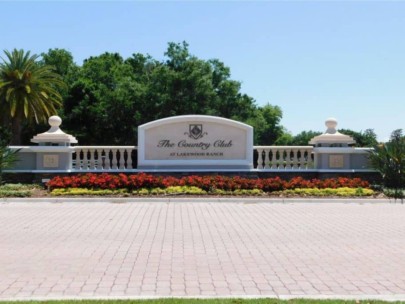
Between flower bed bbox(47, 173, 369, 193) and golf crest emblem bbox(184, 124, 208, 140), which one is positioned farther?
golf crest emblem bbox(184, 124, 208, 140)

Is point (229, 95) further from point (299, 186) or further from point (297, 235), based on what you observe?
point (297, 235)

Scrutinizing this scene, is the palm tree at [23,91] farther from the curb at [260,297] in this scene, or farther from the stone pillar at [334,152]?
the curb at [260,297]

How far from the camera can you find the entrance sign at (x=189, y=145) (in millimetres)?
21078

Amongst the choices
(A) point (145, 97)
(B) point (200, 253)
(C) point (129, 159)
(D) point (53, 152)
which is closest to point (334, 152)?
(C) point (129, 159)

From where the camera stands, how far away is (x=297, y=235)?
10.5 meters

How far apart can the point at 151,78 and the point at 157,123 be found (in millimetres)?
22573

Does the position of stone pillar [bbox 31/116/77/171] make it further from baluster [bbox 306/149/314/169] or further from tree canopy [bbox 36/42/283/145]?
tree canopy [bbox 36/42/283/145]

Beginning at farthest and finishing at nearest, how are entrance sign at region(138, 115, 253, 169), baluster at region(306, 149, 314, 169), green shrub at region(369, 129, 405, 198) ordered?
baluster at region(306, 149, 314, 169) → entrance sign at region(138, 115, 253, 169) → green shrub at region(369, 129, 405, 198)

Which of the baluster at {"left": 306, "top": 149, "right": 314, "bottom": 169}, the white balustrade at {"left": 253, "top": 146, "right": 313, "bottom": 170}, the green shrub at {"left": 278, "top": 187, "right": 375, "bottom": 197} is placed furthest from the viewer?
the baluster at {"left": 306, "top": 149, "right": 314, "bottom": 169}

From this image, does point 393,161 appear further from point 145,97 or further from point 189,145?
point 145,97

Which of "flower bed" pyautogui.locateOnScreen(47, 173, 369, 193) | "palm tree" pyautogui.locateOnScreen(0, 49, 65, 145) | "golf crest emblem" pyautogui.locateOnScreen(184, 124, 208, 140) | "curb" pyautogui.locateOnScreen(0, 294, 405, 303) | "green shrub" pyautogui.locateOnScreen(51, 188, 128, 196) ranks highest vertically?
"palm tree" pyautogui.locateOnScreen(0, 49, 65, 145)

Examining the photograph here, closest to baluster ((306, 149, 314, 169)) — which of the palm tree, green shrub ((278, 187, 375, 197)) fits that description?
green shrub ((278, 187, 375, 197))

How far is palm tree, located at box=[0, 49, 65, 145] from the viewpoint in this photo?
Result: 126 ft

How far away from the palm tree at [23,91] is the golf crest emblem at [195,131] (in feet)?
65.1
